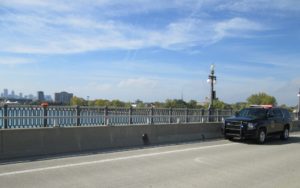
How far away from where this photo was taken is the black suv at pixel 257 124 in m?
19.5

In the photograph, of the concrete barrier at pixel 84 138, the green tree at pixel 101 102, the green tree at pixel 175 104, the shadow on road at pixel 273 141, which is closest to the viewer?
the concrete barrier at pixel 84 138

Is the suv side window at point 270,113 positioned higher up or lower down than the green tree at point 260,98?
lower down

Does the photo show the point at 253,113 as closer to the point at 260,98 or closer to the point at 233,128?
the point at 233,128

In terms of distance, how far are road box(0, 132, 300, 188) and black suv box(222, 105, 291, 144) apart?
14.2ft

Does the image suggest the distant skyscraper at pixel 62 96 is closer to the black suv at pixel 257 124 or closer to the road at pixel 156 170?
the black suv at pixel 257 124

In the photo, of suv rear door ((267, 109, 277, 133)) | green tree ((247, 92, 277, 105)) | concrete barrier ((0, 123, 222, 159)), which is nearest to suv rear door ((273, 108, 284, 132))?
suv rear door ((267, 109, 277, 133))

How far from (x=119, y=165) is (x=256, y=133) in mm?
9886

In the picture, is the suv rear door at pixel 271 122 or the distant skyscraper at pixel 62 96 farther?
the distant skyscraper at pixel 62 96

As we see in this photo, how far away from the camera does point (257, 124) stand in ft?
64.4

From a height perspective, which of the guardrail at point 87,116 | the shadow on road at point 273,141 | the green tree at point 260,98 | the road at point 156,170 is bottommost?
the road at point 156,170

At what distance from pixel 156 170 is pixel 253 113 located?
11.5 m

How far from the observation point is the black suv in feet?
63.8

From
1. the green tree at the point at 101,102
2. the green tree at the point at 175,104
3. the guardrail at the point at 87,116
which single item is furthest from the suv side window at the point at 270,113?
the green tree at the point at 175,104

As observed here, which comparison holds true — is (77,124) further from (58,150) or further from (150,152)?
(150,152)
